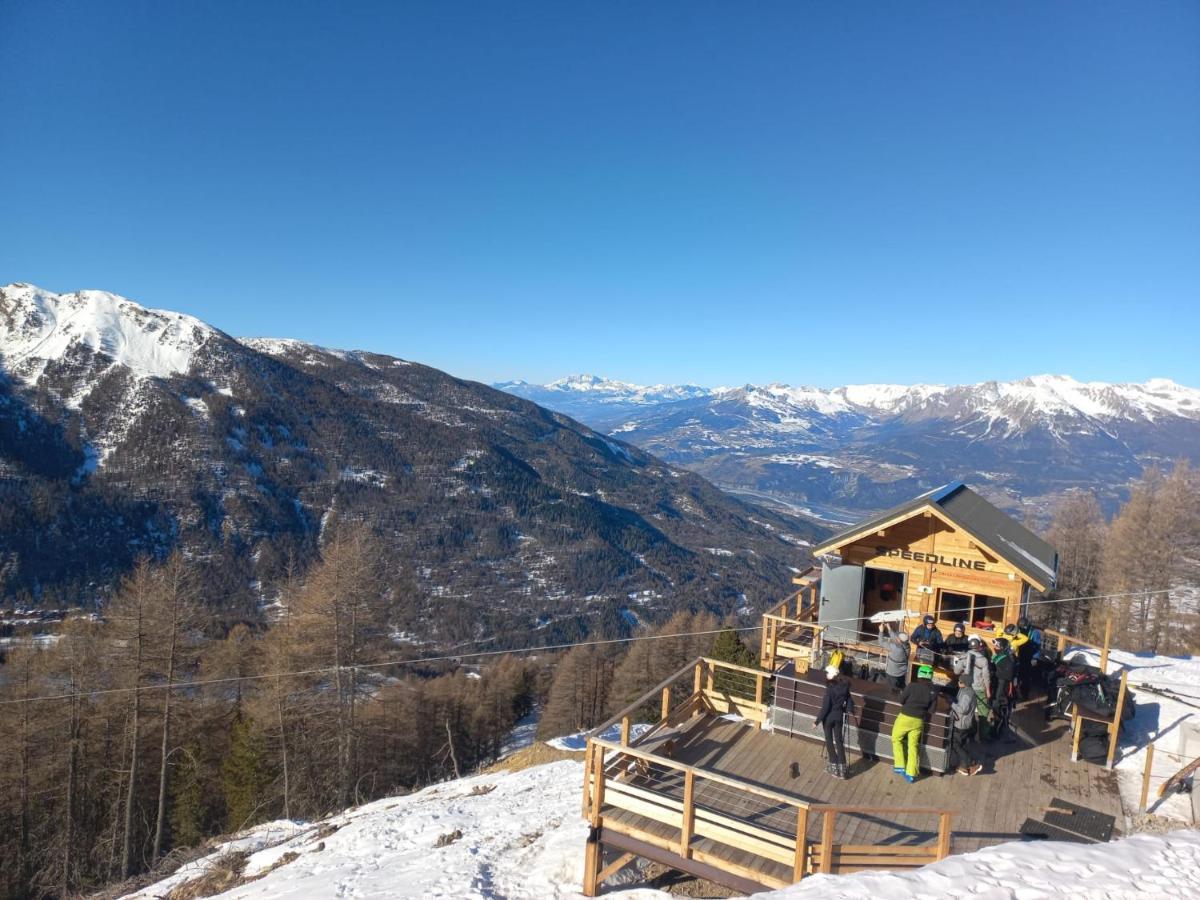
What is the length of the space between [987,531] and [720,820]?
11520 millimetres

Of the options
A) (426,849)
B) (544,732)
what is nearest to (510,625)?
(544,732)

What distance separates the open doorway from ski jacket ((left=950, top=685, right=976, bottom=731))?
6.24 metres

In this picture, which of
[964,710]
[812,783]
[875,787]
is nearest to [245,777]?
[812,783]

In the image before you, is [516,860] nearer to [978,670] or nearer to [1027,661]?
[978,670]

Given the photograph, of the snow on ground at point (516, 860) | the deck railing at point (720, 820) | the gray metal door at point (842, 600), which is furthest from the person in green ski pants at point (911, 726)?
the gray metal door at point (842, 600)

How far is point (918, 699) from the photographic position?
9945 mm

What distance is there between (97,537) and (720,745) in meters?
201

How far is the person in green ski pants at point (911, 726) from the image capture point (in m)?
9.94

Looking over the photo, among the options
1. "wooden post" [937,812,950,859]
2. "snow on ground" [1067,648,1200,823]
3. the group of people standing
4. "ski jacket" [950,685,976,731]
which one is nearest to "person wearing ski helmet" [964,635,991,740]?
the group of people standing

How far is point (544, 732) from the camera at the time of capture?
5219 cm

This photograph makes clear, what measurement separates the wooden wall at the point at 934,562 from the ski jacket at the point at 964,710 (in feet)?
19.6

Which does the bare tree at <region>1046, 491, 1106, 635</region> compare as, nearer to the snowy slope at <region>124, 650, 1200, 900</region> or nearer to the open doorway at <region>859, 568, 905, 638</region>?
the snowy slope at <region>124, 650, 1200, 900</region>

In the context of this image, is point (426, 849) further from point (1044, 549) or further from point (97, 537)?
point (97, 537)

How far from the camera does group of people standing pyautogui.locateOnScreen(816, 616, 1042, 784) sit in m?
10.2
